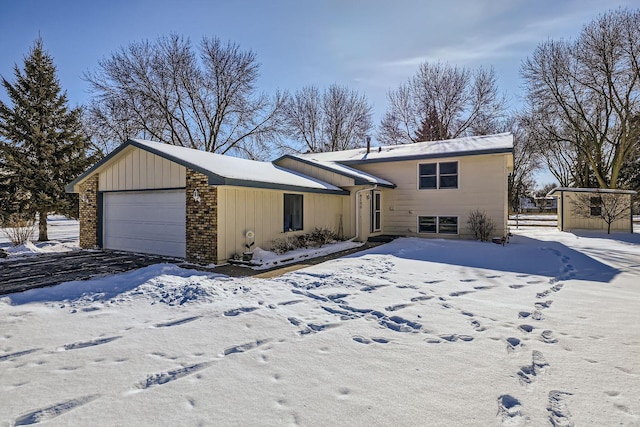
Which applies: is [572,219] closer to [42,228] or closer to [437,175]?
[437,175]

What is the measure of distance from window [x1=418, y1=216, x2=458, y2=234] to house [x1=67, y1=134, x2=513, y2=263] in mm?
39

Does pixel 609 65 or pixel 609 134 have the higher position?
pixel 609 65

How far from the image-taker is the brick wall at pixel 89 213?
11305 mm

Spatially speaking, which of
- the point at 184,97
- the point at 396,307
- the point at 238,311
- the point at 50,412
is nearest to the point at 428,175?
the point at 396,307

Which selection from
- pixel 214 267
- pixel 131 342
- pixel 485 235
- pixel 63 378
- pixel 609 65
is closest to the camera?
pixel 63 378

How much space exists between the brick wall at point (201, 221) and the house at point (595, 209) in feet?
55.8

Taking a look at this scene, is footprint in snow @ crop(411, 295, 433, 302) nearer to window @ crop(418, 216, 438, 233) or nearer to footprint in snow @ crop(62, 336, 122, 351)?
footprint in snow @ crop(62, 336, 122, 351)

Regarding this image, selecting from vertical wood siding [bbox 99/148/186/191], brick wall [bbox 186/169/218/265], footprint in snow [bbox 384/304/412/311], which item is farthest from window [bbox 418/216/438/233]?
footprint in snow [bbox 384/304/412/311]

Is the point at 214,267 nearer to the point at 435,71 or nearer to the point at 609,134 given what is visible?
the point at 435,71

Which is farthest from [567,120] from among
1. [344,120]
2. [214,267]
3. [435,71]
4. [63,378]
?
[63,378]

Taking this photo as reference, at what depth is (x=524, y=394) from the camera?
2684 mm

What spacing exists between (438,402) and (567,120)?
2902 cm

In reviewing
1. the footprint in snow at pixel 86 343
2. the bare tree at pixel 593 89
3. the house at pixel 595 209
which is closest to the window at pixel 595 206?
the house at pixel 595 209

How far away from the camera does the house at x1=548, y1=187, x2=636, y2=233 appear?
16.1 metres
